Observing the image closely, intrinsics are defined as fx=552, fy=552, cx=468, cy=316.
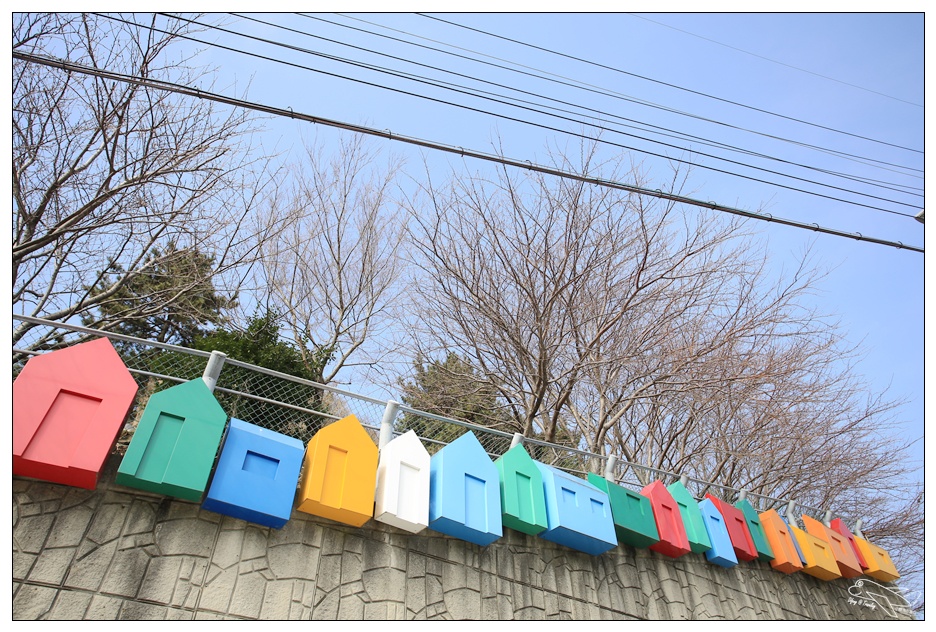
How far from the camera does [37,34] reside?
16.9 feet

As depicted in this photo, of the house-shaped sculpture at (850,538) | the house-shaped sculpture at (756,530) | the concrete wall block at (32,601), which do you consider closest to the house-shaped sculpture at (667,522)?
the house-shaped sculpture at (756,530)

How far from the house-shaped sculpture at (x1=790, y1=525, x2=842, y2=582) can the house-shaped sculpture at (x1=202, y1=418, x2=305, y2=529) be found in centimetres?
659

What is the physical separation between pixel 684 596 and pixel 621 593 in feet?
3.05

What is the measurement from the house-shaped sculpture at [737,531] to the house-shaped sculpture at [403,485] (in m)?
3.86

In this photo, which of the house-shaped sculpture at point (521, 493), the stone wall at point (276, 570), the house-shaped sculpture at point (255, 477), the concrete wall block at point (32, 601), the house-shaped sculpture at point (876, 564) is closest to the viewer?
the concrete wall block at point (32, 601)

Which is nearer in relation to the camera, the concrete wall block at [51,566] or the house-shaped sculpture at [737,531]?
the concrete wall block at [51,566]

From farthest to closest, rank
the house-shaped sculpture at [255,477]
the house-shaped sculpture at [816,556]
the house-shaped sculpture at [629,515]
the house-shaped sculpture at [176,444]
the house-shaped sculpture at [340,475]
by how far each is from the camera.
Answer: the house-shaped sculpture at [816,556], the house-shaped sculpture at [629,515], the house-shaped sculpture at [340,475], the house-shaped sculpture at [255,477], the house-shaped sculpture at [176,444]

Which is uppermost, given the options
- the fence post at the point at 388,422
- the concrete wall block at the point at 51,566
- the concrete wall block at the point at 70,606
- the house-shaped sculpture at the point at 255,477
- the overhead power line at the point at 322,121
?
the overhead power line at the point at 322,121

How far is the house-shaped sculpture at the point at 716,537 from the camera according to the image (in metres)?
6.12

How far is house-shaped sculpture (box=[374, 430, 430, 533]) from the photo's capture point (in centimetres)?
424

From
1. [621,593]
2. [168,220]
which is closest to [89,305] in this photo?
[168,220]

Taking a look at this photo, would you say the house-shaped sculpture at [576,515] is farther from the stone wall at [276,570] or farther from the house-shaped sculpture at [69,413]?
the house-shaped sculpture at [69,413]

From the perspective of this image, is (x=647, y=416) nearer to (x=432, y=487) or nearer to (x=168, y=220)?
(x=432, y=487)
